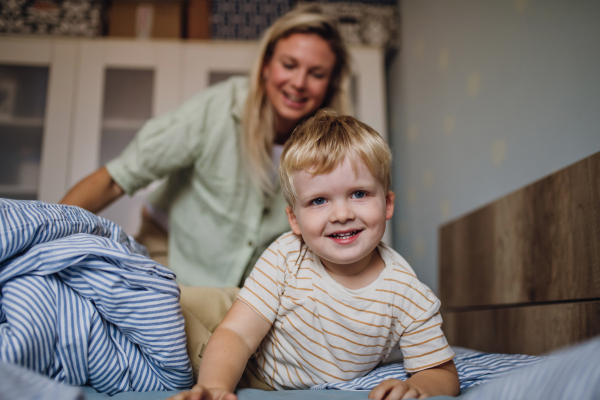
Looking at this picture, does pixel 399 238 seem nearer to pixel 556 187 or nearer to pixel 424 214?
pixel 424 214

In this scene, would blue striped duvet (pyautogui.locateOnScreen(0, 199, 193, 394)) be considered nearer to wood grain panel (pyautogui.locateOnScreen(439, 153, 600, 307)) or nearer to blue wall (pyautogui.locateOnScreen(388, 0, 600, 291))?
wood grain panel (pyautogui.locateOnScreen(439, 153, 600, 307))

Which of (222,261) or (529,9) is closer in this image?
(529,9)

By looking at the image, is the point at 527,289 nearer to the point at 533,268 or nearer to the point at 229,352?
the point at 533,268

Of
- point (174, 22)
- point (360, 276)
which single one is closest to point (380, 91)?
point (174, 22)

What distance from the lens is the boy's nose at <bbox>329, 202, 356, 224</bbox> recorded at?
0.66 metres

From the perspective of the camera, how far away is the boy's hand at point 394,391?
0.55m

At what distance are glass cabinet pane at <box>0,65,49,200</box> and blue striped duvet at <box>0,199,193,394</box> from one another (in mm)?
1790

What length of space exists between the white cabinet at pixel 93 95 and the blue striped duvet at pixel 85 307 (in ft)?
5.55

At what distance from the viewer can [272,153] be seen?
1.40 metres

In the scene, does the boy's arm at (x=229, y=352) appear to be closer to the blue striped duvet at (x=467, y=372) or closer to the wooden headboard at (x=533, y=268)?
the blue striped duvet at (x=467, y=372)

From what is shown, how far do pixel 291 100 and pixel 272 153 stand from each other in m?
0.17

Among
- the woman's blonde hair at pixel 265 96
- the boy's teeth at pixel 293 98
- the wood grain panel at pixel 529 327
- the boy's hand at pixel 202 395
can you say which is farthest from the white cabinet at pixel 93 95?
the boy's hand at pixel 202 395

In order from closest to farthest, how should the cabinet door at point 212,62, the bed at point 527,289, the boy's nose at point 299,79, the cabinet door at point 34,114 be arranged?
the bed at point 527,289 → the boy's nose at point 299,79 → the cabinet door at point 34,114 → the cabinet door at point 212,62

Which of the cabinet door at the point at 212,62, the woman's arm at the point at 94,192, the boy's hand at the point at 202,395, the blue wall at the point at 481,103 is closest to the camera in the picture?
the boy's hand at the point at 202,395
